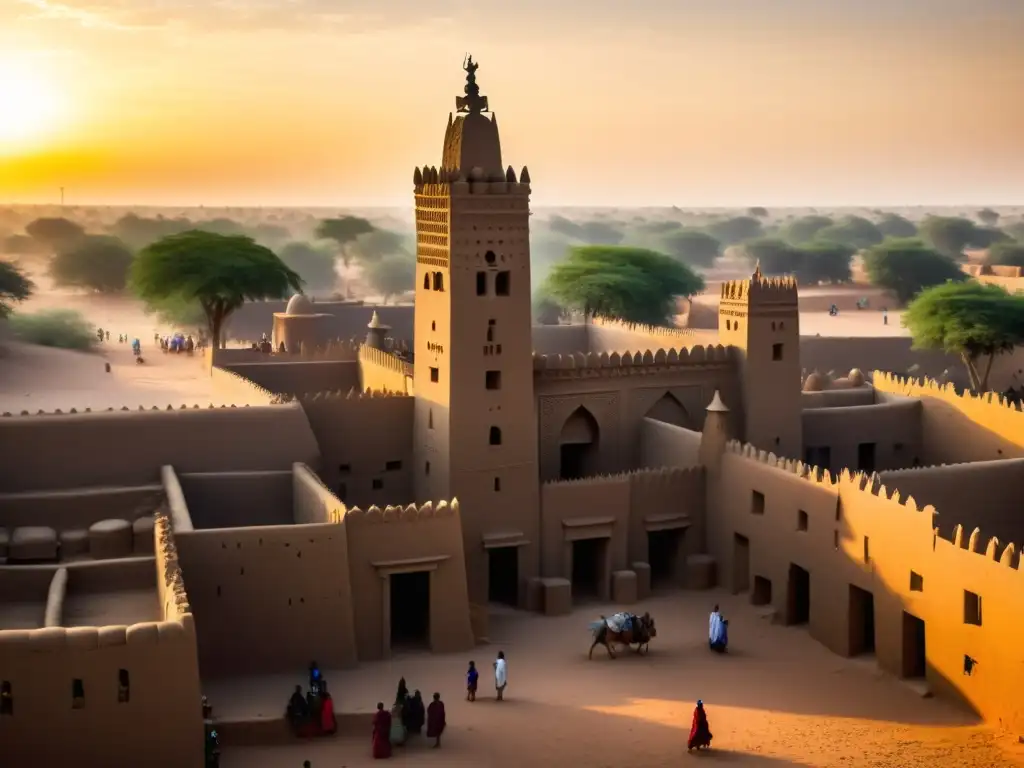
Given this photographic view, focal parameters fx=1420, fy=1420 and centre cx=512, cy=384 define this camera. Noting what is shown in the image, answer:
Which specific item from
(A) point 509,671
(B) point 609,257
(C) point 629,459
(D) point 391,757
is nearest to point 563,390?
(C) point 629,459

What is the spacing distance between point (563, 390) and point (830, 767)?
14243 mm

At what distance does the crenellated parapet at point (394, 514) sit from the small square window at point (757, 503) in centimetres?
684

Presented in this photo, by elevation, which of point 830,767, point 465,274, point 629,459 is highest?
point 465,274

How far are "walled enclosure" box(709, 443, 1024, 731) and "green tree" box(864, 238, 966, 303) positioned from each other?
67.2 metres

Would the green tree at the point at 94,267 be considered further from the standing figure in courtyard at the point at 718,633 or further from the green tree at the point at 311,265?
the standing figure in courtyard at the point at 718,633

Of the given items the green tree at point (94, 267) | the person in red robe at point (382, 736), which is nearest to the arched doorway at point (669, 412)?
the person in red robe at point (382, 736)

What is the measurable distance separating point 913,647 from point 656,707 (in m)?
5.03

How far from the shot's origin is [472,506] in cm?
3027

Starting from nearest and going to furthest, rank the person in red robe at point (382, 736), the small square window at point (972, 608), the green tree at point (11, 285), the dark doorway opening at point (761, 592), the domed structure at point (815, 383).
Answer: the person in red robe at point (382, 736), the small square window at point (972, 608), the dark doorway opening at point (761, 592), the domed structure at point (815, 383), the green tree at point (11, 285)

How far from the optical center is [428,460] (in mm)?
31531

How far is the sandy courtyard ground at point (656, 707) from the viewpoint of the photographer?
2116 centimetres

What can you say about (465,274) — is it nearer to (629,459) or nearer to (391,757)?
(629,459)

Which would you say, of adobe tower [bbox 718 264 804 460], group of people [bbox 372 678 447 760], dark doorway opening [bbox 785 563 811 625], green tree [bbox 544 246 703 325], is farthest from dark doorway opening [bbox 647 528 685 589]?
green tree [bbox 544 246 703 325]

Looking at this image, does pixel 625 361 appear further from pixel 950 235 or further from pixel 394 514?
pixel 950 235
